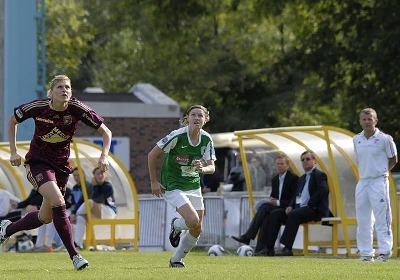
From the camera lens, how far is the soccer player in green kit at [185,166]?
1341 cm

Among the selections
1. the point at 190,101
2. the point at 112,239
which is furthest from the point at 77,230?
the point at 190,101

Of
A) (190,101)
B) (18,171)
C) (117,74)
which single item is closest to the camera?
(18,171)

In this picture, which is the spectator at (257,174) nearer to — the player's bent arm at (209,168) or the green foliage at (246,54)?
the green foliage at (246,54)

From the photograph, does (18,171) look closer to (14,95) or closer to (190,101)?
(14,95)

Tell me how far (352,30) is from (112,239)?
451 inches

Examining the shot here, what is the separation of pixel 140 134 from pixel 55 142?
26.5 meters

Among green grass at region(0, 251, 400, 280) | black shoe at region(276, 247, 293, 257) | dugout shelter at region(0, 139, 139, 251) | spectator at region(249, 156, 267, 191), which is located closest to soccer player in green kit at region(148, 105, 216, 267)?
green grass at region(0, 251, 400, 280)

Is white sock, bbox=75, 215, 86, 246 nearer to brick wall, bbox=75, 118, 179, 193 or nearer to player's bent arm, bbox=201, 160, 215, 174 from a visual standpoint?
player's bent arm, bbox=201, 160, 215, 174

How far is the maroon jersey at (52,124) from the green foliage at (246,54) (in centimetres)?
1807

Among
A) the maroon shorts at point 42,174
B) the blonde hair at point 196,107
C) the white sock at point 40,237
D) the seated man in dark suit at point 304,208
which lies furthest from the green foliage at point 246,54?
the maroon shorts at point 42,174

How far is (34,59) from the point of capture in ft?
105

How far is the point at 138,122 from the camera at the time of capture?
1550 inches

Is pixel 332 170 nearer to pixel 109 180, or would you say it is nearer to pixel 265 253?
pixel 265 253

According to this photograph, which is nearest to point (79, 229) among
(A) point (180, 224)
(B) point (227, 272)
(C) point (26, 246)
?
(C) point (26, 246)
